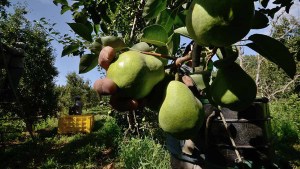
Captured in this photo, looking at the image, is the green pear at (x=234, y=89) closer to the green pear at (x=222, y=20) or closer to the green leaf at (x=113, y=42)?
the green pear at (x=222, y=20)

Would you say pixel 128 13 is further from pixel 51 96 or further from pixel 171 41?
pixel 51 96

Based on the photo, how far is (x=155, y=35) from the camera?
0.83 m

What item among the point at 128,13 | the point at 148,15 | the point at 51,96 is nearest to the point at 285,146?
the point at 128,13

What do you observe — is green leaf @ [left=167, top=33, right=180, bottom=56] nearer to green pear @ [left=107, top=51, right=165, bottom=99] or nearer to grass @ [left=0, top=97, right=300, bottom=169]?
green pear @ [left=107, top=51, right=165, bottom=99]

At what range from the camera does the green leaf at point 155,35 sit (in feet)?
2.66

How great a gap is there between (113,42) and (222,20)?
28 centimetres

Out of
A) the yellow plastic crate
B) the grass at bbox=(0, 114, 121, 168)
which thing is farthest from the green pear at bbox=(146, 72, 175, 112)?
the yellow plastic crate

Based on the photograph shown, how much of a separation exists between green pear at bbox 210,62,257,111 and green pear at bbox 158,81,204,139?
2.6 inches

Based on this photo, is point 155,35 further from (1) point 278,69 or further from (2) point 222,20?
(1) point 278,69

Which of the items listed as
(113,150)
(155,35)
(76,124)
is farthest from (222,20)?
(76,124)

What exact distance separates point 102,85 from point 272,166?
693 mm

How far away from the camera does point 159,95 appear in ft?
2.41

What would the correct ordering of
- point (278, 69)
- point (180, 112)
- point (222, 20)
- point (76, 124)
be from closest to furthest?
point (222, 20) → point (180, 112) → point (278, 69) → point (76, 124)

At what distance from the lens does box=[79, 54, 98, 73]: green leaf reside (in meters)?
0.80
